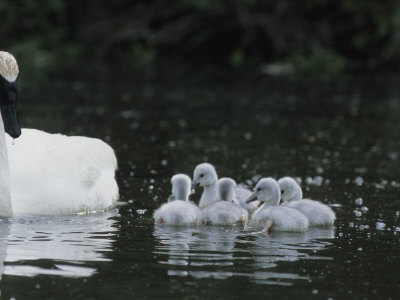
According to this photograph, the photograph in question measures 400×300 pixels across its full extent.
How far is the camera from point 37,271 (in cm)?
733

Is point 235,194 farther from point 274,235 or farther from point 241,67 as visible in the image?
point 241,67

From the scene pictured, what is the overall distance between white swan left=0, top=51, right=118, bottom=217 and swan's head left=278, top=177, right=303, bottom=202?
1.87 metres

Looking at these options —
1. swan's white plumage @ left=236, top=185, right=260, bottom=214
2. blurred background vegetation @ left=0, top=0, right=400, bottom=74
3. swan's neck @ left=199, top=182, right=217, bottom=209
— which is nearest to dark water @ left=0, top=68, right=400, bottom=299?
swan's neck @ left=199, top=182, right=217, bottom=209

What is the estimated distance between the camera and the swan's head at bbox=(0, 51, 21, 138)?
9281 mm

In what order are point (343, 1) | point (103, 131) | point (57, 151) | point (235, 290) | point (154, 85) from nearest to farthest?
point (235, 290)
point (57, 151)
point (103, 131)
point (154, 85)
point (343, 1)

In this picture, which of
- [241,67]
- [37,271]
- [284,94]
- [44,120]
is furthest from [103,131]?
[241,67]

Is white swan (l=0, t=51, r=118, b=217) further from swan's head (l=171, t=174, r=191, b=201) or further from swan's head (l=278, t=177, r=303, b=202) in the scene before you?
swan's head (l=278, t=177, r=303, b=202)

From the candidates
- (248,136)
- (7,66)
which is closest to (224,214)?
(7,66)

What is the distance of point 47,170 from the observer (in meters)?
10.3

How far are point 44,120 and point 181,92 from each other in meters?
7.32

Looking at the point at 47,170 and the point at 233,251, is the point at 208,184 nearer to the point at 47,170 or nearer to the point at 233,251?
the point at 47,170

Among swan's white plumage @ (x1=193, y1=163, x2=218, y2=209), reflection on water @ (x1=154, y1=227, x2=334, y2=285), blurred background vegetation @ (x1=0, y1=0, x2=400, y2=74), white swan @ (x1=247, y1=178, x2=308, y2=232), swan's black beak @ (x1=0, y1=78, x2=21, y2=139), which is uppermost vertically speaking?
blurred background vegetation @ (x1=0, y1=0, x2=400, y2=74)

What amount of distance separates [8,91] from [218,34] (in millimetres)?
25505

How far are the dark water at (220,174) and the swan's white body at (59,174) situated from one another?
0.23 metres
